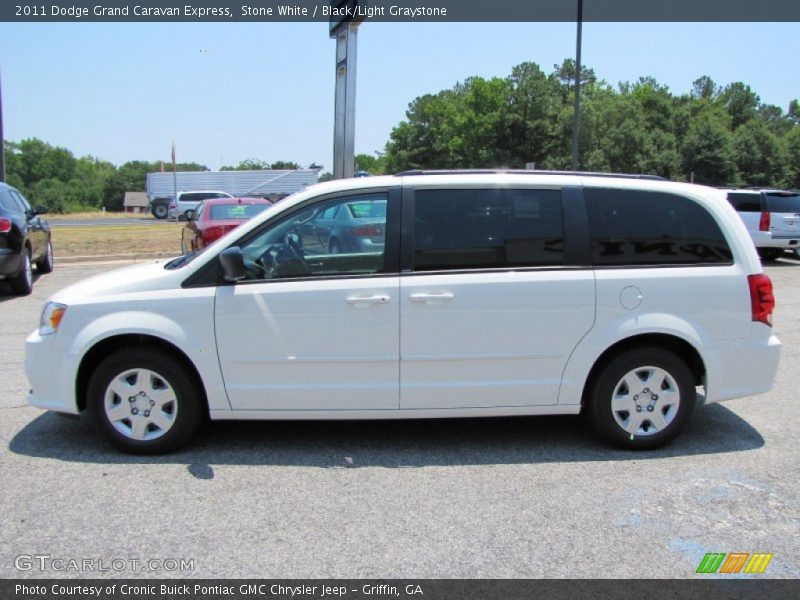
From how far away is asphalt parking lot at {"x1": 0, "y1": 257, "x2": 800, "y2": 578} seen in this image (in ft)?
10.3

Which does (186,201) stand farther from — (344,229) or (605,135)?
(344,229)

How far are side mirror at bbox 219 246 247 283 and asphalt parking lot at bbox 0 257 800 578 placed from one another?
1178mm

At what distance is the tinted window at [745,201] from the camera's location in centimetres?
1577

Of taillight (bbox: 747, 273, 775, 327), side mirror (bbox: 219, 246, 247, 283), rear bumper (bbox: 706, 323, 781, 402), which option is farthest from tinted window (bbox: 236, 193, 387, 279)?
taillight (bbox: 747, 273, 775, 327)

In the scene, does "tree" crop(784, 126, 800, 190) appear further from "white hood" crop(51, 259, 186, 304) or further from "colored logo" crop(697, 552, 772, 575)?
"white hood" crop(51, 259, 186, 304)

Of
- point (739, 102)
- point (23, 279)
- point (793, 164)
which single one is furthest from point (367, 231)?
point (739, 102)

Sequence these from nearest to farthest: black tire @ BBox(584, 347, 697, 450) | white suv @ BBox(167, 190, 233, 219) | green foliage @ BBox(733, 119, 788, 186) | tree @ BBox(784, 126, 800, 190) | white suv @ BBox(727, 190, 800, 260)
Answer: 1. black tire @ BBox(584, 347, 697, 450)
2. white suv @ BBox(727, 190, 800, 260)
3. white suv @ BBox(167, 190, 233, 219)
4. green foliage @ BBox(733, 119, 788, 186)
5. tree @ BBox(784, 126, 800, 190)

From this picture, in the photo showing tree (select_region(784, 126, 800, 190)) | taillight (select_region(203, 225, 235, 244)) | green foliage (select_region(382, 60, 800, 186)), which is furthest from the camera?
tree (select_region(784, 126, 800, 190))

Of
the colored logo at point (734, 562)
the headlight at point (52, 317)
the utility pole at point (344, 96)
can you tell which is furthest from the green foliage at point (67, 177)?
the colored logo at point (734, 562)

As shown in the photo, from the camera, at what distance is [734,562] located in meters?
3.14

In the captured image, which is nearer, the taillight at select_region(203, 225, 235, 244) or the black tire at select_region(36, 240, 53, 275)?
the taillight at select_region(203, 225, 235, 244)

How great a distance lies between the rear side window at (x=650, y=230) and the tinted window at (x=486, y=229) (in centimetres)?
27

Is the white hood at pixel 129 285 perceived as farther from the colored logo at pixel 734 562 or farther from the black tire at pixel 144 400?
the colored logo at pixel 734 562

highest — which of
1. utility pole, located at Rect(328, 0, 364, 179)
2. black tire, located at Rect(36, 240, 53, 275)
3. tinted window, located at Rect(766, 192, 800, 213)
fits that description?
utility pole, located at Rect(328, 0, 364, 179)
